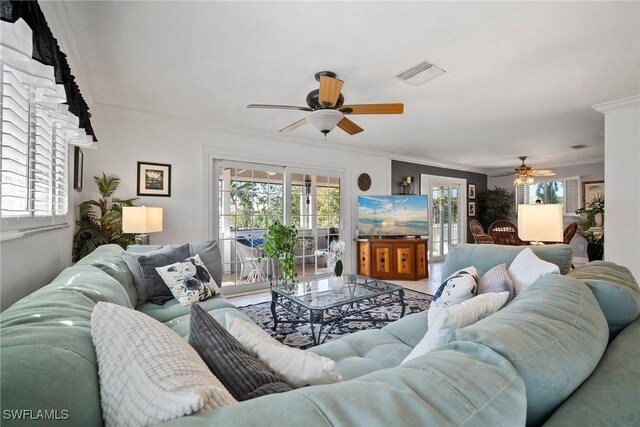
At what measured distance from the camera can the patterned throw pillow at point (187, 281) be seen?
215 cm

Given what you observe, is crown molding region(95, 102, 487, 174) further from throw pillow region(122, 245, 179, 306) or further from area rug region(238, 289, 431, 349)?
area rug region(238, 289, 431, 349)

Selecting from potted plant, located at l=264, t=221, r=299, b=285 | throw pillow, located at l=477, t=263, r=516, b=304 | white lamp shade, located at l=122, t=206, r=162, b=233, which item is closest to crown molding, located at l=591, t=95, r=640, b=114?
throw pillow, located at l=477, t=263, r=516, b=304

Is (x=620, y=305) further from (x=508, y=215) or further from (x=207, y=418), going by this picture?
(x=508, y=215)

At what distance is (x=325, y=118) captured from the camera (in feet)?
8.23

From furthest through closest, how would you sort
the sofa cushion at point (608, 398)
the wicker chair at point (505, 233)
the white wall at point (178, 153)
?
the wicker chair at point (505, 233)
the white wall at point (178, 153)
the sofa cushion at point (608, 398)

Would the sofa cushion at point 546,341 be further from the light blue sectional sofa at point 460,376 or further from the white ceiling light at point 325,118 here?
the white ceiling light at point 325,118

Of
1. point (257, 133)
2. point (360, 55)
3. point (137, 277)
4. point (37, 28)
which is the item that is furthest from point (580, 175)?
point (37, 28)

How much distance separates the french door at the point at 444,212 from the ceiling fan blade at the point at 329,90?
4765mm

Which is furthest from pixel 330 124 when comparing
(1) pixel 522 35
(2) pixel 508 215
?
(2) pixel 508 215

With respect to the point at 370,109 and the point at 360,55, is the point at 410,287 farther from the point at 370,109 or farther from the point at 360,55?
the point at 360,55

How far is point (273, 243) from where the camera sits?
2.70 metres

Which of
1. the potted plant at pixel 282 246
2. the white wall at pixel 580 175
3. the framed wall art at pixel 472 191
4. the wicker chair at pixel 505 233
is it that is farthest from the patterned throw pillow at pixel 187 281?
the white wall at pixel 580 175

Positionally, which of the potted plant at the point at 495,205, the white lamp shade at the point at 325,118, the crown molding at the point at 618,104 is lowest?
the potted plant at the point at 495,205

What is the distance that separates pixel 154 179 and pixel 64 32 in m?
1.84
